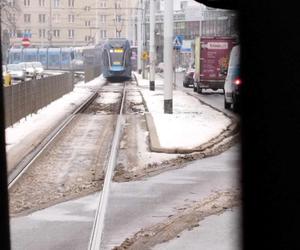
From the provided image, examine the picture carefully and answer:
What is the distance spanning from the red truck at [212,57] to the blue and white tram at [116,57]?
1734 centimetres

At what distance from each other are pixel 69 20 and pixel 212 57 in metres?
51.2

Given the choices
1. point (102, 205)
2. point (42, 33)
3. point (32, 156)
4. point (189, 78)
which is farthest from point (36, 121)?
point (42, 33)

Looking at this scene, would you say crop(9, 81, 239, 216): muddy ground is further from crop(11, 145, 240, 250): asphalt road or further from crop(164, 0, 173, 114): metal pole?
crop(164, 0, 173, 114): metal pole

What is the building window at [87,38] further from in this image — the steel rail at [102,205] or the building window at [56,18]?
the steel rail at [102,205]

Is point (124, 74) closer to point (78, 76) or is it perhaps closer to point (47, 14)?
point (78, 76)

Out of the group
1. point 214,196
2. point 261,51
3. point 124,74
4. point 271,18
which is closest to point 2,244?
point 271,18

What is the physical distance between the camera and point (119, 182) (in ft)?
28.2

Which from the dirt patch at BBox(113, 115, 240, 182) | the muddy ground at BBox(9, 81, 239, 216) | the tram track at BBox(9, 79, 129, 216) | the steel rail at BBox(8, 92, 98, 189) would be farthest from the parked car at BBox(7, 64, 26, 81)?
the dirt patch at BBox(113, 115, 240, 182)

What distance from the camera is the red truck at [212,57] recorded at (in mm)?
30750

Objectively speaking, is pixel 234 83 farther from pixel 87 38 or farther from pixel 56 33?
pixel 87 38

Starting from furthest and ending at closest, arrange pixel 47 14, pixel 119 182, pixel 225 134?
pixel 47 14 → pixel 225 134 → pixel 119 182

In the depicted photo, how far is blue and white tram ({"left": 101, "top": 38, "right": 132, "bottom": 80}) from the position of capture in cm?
4806

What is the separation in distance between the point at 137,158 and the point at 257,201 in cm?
419

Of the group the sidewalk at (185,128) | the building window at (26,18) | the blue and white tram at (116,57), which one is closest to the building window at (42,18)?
the building window at (26,18)
